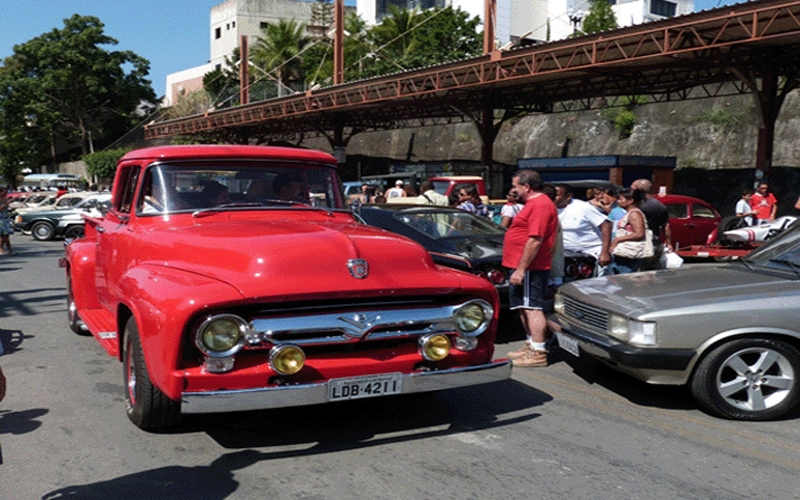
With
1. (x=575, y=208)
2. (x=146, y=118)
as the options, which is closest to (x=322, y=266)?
(x=575, y=208)

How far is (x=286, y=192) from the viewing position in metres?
5.87

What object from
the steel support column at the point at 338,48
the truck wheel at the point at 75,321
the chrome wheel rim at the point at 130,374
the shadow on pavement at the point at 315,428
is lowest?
the shadow on pavement at the point at 315,428

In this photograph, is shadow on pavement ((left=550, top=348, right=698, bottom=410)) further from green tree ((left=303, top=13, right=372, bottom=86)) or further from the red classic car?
green tree ((left=303, top=13, right=372, bottom=86))

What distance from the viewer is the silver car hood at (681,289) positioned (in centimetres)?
537

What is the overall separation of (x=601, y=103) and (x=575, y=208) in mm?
32019

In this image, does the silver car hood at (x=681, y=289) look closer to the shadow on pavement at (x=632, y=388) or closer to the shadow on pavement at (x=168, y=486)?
the shadow on pavement at (x=632, y=388)

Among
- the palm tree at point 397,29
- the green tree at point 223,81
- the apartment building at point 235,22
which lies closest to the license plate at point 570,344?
the palm tree at point 397,29

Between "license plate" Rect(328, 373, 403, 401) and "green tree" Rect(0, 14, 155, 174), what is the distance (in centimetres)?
6074

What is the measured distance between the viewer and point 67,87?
59.2 meters

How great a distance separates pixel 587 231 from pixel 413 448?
4.38 meters

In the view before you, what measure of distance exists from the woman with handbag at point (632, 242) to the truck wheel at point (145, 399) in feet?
17.4

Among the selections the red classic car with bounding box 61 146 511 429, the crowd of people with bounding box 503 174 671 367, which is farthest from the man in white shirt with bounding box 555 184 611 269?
the red classic car with bounding box 61 146 511 429

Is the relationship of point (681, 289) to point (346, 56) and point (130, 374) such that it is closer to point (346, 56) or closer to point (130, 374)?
point (130, 374)

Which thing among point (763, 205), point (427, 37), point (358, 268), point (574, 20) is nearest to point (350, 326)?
point (358, 268)
